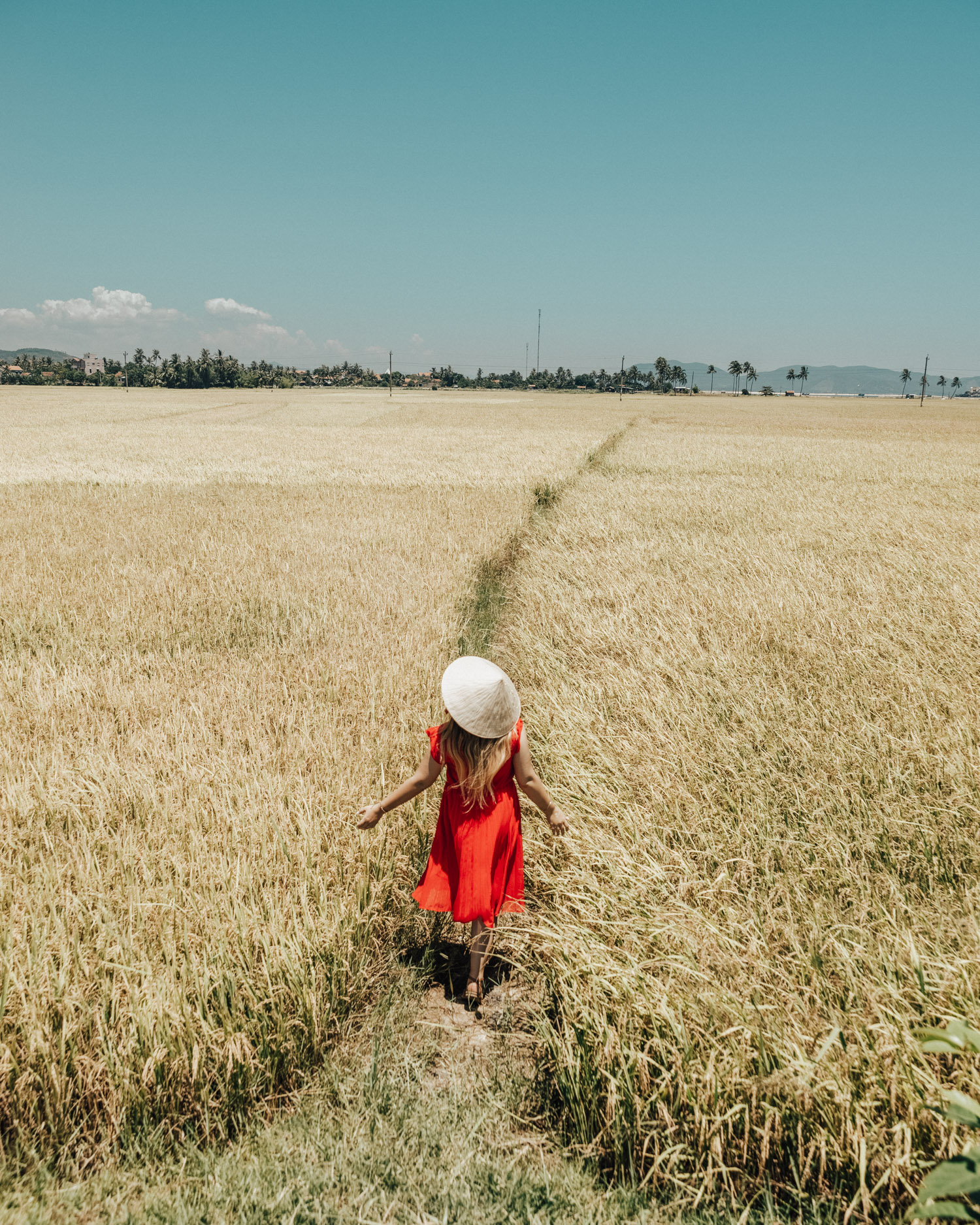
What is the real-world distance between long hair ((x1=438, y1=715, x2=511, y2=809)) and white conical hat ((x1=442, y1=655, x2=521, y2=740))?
41 millimetres

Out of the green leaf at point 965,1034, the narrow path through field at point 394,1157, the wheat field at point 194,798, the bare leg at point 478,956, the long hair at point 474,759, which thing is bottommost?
the narrow path through field at point 394,1157

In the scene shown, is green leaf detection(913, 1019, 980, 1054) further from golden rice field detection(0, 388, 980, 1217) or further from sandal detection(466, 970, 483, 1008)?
sandal detection(466, 970, 483, 1008)

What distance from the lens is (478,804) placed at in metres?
2.62

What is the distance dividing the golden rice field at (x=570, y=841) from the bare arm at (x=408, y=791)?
0.21 meters

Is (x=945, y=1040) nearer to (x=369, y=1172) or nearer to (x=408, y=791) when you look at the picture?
(x=369, y=1172)

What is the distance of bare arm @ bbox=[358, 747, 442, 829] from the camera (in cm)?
268

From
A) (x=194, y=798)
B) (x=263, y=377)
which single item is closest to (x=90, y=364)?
(x=263, y=377)

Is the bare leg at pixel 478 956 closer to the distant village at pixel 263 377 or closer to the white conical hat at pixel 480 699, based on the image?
the white conical hat at pixel 480 699

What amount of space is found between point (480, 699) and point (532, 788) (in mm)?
531

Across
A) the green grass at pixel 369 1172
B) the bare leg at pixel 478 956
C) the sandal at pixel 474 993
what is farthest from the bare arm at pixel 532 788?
the green grass at pixel 369 1172

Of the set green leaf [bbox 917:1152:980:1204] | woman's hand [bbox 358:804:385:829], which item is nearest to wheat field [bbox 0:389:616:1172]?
woman's hand [bbox 358:804:385:829]

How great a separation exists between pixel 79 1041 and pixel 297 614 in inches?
181

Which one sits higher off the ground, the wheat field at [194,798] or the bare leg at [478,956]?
the wheat field at [194,798]

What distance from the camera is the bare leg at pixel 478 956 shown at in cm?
253
